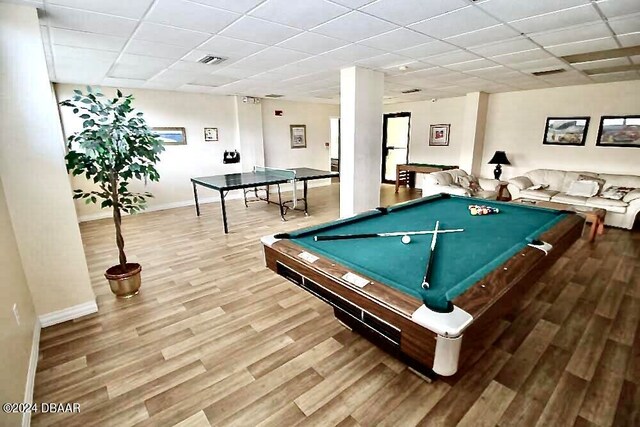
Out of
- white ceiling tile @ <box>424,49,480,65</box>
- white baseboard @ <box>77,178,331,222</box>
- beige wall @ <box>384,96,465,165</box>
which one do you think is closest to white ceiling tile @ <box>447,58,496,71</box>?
white ceiling tile @ <box>424,49,480,65</box>

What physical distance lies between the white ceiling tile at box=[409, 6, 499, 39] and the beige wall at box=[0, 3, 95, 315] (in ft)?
10.2

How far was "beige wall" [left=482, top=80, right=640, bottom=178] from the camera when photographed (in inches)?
216

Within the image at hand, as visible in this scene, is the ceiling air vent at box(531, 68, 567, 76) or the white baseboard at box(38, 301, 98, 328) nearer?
the white baseboard at box(38, 301, 98, 328)

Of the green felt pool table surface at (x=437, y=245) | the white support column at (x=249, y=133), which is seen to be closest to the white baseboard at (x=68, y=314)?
the green felt pool table surface at (x=437, y=245)

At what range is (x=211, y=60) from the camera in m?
3.90

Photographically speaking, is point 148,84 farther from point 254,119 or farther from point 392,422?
point 392,422

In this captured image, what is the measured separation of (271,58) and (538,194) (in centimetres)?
521

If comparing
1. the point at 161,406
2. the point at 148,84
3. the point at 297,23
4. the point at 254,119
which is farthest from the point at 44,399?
the point at 254,119

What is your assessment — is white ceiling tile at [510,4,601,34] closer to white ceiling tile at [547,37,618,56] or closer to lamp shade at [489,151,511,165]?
white ceiling tile at [547,37,618,56]

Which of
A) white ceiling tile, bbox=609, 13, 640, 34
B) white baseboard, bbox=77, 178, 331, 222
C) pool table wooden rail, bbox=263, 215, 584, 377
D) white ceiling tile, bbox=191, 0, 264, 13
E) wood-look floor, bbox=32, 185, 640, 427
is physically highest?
white ceiling tile, bbox=191, 0, 264, 13

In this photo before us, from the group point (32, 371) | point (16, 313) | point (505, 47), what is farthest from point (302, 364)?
point (505, 47)

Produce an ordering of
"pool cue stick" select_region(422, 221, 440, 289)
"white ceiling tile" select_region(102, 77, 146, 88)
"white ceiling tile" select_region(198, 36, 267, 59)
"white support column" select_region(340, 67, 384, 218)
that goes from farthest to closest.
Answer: "white ceiling tile" select_region(102, 77, 146, 88) → "white support column" select_region(340, 67, 384, 218) → "white ceiling tile" select_region(198, 36, 267, 59) → "pool cue stick" select_region(422, 221, 440, 289)

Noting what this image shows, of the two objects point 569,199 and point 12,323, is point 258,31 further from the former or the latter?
point 569,199

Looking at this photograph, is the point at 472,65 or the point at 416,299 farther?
the point at 472,65
